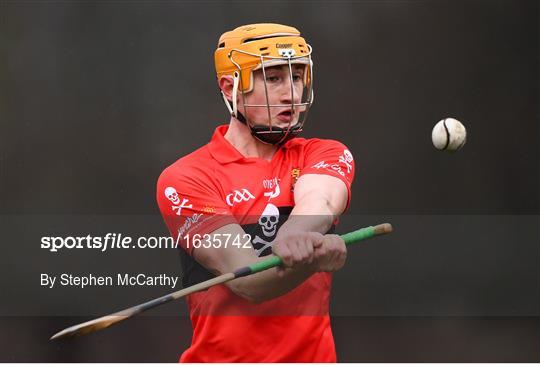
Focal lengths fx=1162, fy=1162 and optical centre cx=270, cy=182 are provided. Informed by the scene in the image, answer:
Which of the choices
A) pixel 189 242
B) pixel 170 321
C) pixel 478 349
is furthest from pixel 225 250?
pixel 478 349

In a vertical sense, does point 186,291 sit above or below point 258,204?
below

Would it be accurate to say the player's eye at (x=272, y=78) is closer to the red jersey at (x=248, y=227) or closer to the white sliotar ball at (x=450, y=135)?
the red jersey at (x=248, y=227)

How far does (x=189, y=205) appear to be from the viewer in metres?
3.73

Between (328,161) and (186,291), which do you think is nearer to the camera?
(186,291)

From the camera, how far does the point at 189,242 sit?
12.1ft

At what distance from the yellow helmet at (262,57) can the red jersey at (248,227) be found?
0.11 m

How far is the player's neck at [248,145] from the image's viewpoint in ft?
12.6

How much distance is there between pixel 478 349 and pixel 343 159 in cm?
250

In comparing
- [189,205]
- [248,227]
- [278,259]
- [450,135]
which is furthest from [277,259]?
[450,135]

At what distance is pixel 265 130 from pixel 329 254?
23.6 inches

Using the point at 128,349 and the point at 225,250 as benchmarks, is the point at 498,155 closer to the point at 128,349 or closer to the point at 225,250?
the point at 128,349

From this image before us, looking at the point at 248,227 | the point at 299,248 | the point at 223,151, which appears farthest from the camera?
the point at 223,151

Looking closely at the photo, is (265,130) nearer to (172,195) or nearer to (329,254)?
(172,195)

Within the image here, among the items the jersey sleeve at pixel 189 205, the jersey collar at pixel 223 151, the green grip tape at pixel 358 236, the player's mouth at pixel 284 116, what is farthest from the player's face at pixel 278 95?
the green grip tape at pixel 358 236
